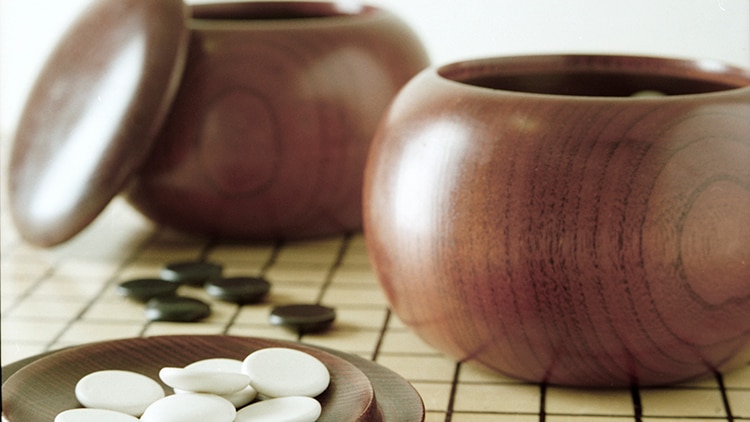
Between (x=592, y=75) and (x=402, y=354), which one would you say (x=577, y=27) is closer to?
(x=592, y=75)

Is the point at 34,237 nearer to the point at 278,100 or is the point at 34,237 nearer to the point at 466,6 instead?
the point at 278,100

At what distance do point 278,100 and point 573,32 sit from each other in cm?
55

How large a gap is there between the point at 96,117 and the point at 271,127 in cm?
19

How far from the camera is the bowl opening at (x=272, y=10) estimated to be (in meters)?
1.47

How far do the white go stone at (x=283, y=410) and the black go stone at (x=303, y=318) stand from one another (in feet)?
0.93

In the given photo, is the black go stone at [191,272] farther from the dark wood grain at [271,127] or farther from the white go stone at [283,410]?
the white go stone at [283,410]

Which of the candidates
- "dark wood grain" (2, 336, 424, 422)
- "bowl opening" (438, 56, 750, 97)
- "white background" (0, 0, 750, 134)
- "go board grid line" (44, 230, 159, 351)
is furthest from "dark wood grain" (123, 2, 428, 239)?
"dark wood grain" (2, 336, 424, 422)

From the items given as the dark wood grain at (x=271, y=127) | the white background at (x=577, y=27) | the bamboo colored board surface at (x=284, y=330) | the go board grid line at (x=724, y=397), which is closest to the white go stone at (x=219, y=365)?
the bamboo colored board surface at (x=284, y=330)

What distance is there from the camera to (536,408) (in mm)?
887

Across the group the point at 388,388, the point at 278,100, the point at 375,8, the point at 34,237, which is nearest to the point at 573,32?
the point at 375,8

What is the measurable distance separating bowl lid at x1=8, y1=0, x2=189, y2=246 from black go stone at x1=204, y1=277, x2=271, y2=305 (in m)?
0.15

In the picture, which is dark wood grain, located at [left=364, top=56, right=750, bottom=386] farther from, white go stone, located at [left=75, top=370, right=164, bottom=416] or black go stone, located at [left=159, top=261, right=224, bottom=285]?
black go stone, located at [left=159, top=261, right=224, bottom=285]

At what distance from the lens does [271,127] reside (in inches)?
50.5

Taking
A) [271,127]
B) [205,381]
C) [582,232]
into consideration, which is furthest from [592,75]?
[205,381]
